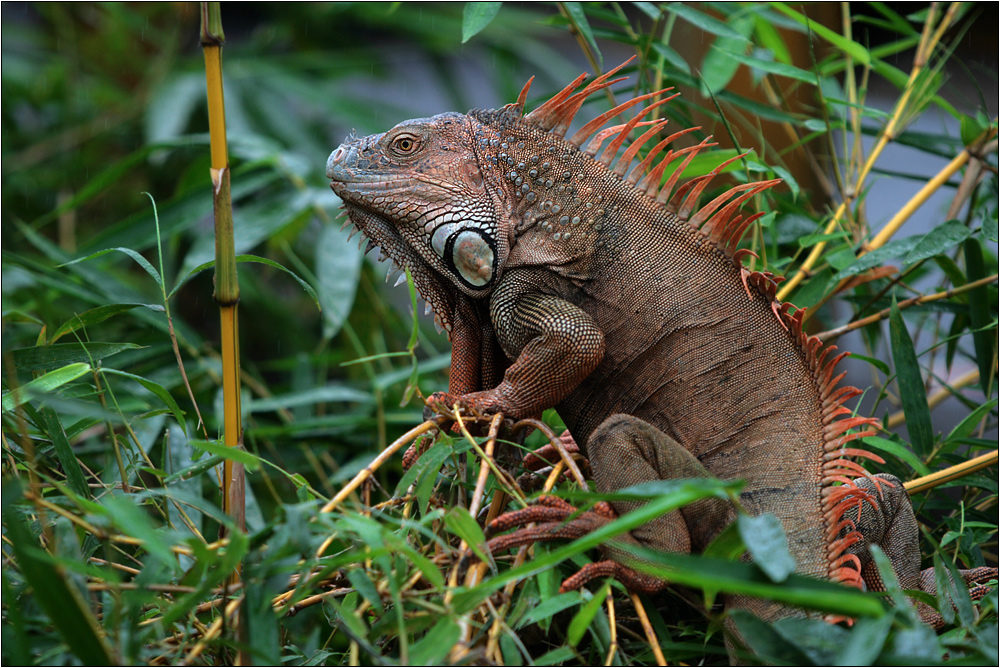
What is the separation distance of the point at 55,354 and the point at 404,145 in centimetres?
95

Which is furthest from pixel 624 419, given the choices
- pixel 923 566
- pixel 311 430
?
pixel 311 430

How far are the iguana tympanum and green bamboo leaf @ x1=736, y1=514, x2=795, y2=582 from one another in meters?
0.52

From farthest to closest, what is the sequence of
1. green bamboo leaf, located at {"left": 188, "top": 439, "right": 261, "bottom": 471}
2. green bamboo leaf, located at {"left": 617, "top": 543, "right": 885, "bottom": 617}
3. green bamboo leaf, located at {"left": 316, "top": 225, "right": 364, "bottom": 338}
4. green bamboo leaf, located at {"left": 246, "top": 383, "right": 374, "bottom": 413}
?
green bamboo leaf, located at {"left": 316, "top": 225, "right": 364, "bottom": 338} < green bamboo leaf, located at {"left": 246, "top": 383, "right": 374, "bottom": 413} < green bamboo leaf, located at {"left": 188, "top": 439, "right": 261, "bottom": 471} < green bamboo leaf, located at {"left": 617, "top": 543, "right": 885, "bottom": 617}

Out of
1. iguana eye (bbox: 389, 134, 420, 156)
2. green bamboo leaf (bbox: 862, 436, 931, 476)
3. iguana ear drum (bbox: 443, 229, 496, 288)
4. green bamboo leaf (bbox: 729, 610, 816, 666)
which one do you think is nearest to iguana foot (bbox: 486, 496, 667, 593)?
green bamboo leaf (bbox: 729, 610, 816, 666)

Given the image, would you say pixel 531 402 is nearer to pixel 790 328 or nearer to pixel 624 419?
pixel 624 419

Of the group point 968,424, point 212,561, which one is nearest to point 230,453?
point 212,561

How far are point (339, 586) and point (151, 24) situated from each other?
15.9ft

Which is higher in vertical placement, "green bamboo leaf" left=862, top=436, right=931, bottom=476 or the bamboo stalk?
the bamboo stalk

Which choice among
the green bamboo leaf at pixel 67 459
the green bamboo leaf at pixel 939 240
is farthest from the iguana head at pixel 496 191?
the green bamboo leaf at pixel 67 459

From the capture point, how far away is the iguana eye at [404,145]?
6.74ft

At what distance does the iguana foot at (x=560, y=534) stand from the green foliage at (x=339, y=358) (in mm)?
39

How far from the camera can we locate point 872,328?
2684mm

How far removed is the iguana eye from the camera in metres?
2.05

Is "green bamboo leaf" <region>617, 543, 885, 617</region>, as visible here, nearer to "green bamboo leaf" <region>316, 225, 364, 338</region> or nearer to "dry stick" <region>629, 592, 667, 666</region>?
"dry stick" <region>629, 592, 667, 666</region>
